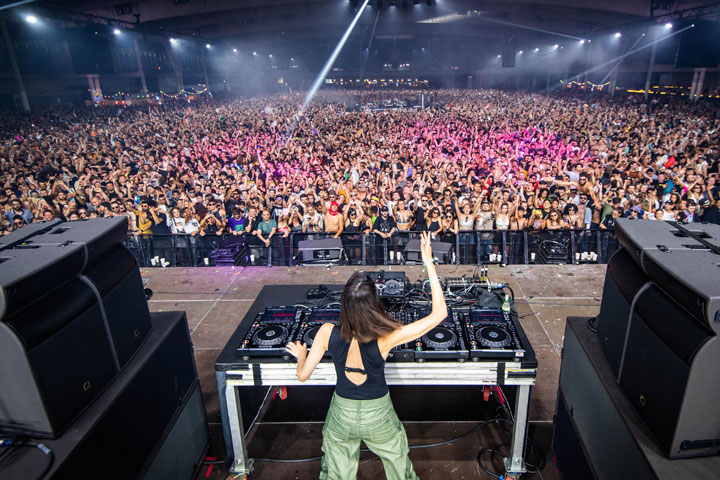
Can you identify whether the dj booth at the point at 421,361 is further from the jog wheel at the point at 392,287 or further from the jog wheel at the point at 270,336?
the jog wheel at the point at 392,287

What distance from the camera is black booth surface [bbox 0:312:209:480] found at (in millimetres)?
1941

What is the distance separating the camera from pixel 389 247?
691 cm

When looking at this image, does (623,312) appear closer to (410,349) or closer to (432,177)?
(410,349)

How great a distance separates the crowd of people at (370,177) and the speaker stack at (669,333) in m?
2.36

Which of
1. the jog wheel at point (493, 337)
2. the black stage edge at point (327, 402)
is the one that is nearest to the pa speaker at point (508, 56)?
the black stage edge at point (327, 402)

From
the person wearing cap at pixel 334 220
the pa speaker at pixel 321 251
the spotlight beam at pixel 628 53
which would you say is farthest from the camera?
the spotlight beam at pixel 628 53

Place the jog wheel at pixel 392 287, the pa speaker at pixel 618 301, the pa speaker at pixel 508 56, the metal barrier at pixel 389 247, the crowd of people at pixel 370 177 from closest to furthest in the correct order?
the pa speaker at pixel 618 301 → the jog wheel at pixel 392 287 → the metal barrier at pixel 389 247 → the crowd of people at pixel 370 177 → the pa speaker at pixel 508 56

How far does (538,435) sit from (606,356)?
4.50 feet

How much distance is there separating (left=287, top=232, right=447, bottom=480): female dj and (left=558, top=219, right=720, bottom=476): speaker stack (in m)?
0.94

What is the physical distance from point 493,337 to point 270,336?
5.20 feet

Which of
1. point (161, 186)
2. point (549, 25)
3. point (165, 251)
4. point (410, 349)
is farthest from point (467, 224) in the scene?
point (549, 25)

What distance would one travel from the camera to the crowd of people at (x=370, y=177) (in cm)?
732

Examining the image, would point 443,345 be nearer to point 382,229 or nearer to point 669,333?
point 669,333

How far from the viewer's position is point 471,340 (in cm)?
289
